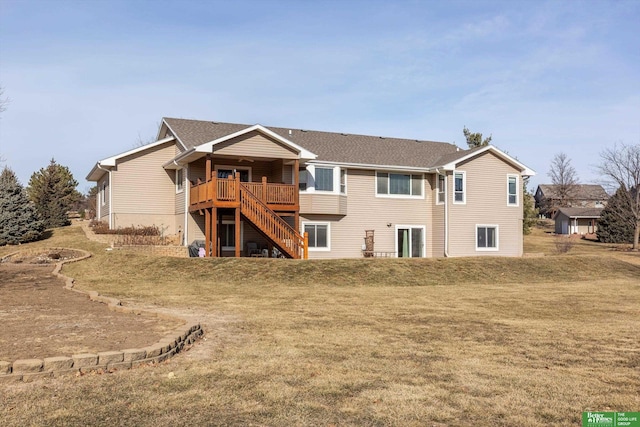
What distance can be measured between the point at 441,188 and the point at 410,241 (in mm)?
3217

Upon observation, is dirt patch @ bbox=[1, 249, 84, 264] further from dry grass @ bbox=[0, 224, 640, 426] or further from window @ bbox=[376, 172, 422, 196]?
A: window @ bbox=[376, 172, 422, 196]

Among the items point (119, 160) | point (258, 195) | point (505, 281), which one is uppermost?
point (119, 160)

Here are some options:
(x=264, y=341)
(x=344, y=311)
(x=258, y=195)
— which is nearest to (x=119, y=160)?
(x=258, y=195)

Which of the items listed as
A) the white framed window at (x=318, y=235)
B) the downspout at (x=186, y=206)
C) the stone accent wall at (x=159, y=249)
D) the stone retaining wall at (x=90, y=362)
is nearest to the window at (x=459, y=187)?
the white framed window at (x=318, y=235)

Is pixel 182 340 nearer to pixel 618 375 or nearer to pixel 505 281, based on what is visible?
pixel 618 375

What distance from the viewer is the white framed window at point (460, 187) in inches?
1198

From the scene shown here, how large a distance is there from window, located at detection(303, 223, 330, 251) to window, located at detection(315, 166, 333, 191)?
182cm

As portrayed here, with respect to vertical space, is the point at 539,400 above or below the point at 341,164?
below

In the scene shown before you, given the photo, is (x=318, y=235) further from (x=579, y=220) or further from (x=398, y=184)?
(x=579, y=220)

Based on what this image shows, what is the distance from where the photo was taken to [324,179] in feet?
93.6

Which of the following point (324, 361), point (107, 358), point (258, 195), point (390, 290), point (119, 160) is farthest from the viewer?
point (119, 160)

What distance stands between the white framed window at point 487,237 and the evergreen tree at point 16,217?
22.8 meters

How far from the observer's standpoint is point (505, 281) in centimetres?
2230

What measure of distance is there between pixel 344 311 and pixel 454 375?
235 inches
